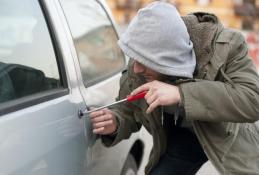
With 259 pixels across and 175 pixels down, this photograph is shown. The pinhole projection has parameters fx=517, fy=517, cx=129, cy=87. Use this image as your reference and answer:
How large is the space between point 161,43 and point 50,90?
1.74 feet

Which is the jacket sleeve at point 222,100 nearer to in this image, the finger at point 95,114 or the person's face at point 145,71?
the person's face at point 145,71

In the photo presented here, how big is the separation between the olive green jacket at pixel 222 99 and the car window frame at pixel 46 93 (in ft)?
1.36

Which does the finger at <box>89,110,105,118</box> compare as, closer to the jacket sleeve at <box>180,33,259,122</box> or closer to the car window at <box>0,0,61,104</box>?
the car window at <box>0,0,61,104</box>

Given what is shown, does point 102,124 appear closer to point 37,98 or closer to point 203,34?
point 37,98

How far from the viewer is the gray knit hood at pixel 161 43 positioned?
83.7 inches

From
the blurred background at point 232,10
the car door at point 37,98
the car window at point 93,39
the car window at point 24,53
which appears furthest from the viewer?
the blurred background at point 232,10

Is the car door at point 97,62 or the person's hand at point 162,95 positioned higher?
the person's hand at point 162,95

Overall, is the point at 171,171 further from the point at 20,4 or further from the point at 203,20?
the point at 20,4

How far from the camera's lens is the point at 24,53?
7.11 ft

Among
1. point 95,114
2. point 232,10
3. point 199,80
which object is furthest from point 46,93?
point 232,10

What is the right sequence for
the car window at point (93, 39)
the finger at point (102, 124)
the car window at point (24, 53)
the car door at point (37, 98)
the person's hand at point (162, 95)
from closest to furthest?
the car door at point (37, 98) < the car window at point (24, 53) < the person's hand at point (162, 95) < the finger at point (102, 124) < the car window at point (93, 39)

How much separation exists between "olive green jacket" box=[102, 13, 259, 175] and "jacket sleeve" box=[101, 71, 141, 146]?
14cm

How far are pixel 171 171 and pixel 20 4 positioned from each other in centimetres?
112

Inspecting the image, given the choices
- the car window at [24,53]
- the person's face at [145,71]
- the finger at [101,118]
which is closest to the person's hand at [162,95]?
the person's face at [145,71]
